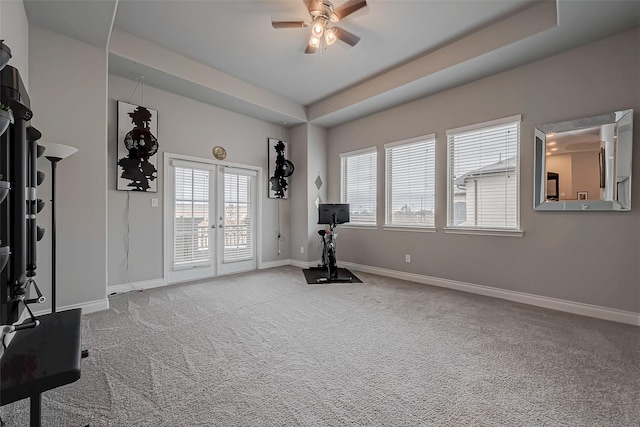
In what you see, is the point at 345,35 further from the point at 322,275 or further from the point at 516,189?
the point at 322,275

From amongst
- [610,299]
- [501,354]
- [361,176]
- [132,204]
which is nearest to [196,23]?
[132,204]

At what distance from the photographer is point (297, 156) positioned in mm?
5801

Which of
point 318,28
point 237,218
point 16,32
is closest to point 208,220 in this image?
point 237,218

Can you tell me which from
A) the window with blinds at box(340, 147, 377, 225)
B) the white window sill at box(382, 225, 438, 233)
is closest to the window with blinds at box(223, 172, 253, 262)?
the window with blinds at box(340, 147, 377, 225)

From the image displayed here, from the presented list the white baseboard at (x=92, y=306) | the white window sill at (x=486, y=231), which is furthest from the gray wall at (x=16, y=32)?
the white window sill at (x=486, y=231)

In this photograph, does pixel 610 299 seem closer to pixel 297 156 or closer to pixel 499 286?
pixel 499 286

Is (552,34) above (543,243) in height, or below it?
above

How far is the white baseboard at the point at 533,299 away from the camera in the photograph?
2844mm

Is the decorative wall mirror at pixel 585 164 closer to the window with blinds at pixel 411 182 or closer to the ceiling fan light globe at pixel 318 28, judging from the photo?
the window with blinds at pixel 411 182

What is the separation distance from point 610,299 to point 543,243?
30.6 inches

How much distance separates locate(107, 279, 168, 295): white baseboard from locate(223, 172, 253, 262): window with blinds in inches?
43.8

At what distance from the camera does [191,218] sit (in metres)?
4.56

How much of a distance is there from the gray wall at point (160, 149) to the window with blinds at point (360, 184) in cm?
173

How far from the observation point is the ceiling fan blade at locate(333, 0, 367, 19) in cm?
259
